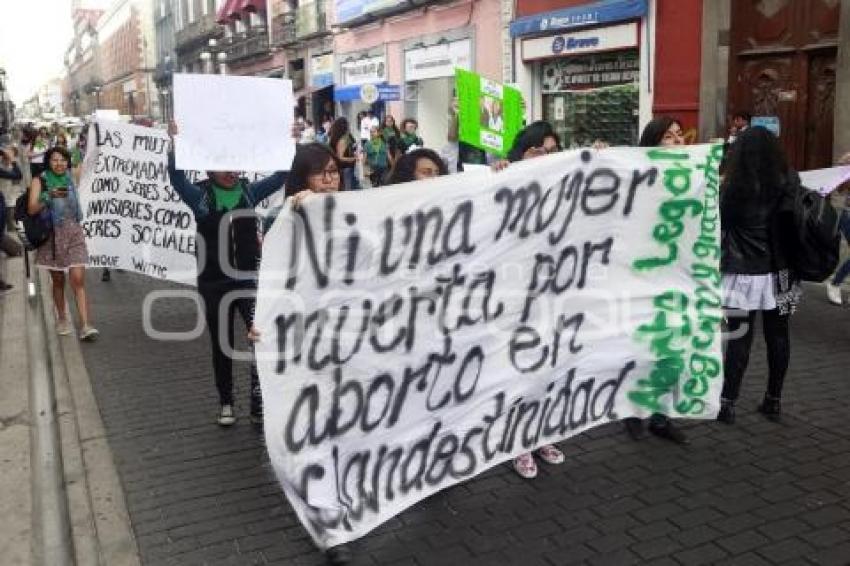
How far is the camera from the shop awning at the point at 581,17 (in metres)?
14.0

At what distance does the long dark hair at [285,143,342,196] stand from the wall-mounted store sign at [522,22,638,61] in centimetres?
1148

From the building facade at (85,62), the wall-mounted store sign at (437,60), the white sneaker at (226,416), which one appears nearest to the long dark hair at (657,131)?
the white sneaker at (226,416)

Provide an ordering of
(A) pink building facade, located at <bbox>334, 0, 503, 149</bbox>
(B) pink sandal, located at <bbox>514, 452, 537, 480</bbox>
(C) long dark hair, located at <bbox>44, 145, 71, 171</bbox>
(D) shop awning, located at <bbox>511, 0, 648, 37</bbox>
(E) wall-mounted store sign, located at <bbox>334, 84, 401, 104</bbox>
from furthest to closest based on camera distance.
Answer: (E) wall-mounted store sign, located at <bbox>334, 84, 401, 104</bbox> < (A) pink building facade, located at <bbox>334, 0, 503, 149</bbox> < (D) shop awning, located at <bbox>511, 0, 648, 37</bbox> < (C) long dark hair, located at <bbox>44, 145, 71, 171</bbox> < (B) pink sandal, located at <bbox>514, 452, 537, 480</bbox>

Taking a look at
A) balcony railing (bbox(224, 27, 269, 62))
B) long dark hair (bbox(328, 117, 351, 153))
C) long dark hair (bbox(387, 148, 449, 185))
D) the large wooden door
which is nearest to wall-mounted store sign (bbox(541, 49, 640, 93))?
the large wooden door

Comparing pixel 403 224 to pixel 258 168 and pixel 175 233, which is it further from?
pixel 175 233

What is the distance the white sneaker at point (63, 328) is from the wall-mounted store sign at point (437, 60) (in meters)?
13.8

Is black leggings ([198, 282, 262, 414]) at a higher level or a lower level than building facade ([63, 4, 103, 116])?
lower

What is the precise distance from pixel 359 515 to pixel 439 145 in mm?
21069

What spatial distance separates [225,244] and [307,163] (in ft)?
3.52

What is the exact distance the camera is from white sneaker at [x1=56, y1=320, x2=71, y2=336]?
7395mm

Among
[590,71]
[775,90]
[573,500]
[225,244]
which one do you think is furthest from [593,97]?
[573,500]

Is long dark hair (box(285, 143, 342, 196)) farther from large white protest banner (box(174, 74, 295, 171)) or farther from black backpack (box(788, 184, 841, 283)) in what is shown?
black backpack (box(788, 184, 841, 283))

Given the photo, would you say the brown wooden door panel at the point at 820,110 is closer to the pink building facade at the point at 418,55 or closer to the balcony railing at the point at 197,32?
the pink building facade at the point at 418,55

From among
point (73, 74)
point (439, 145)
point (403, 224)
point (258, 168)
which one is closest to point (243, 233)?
point (258, 168)
